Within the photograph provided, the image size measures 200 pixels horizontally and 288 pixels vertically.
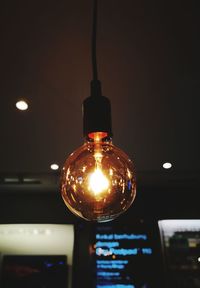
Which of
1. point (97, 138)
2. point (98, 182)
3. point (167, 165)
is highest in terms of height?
point (167, 165)

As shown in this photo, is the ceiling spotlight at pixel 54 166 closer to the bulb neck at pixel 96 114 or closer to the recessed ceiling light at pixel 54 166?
the recessed ceiling light at pixel 54 166

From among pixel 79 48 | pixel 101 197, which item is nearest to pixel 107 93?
pixel 79 48

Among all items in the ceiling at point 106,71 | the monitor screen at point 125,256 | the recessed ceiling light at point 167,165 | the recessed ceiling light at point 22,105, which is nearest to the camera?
the ceiling at point 106,71

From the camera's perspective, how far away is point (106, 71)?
1.76 metres

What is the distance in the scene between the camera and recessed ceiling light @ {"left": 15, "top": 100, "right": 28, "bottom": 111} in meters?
2.04

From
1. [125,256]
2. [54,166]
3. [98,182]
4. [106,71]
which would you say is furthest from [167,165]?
[98,182]

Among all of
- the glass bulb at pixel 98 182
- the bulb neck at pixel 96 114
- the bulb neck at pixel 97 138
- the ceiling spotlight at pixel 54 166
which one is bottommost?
the glass bulb at pixel 98 182

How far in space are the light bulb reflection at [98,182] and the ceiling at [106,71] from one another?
2.88 ft

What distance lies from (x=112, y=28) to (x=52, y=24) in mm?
308

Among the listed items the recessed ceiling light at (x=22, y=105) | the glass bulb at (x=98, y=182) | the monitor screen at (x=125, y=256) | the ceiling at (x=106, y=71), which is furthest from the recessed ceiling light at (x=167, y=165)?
the glass bulb at (x=98, y=182)

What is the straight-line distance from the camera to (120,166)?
34.8 inches

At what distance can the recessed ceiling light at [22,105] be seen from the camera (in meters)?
2.04

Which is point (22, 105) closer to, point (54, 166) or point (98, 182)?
point (54, 166)

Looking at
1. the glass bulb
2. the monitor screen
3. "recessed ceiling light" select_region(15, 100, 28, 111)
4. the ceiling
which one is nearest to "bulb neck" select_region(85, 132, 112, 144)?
the glass bulb
